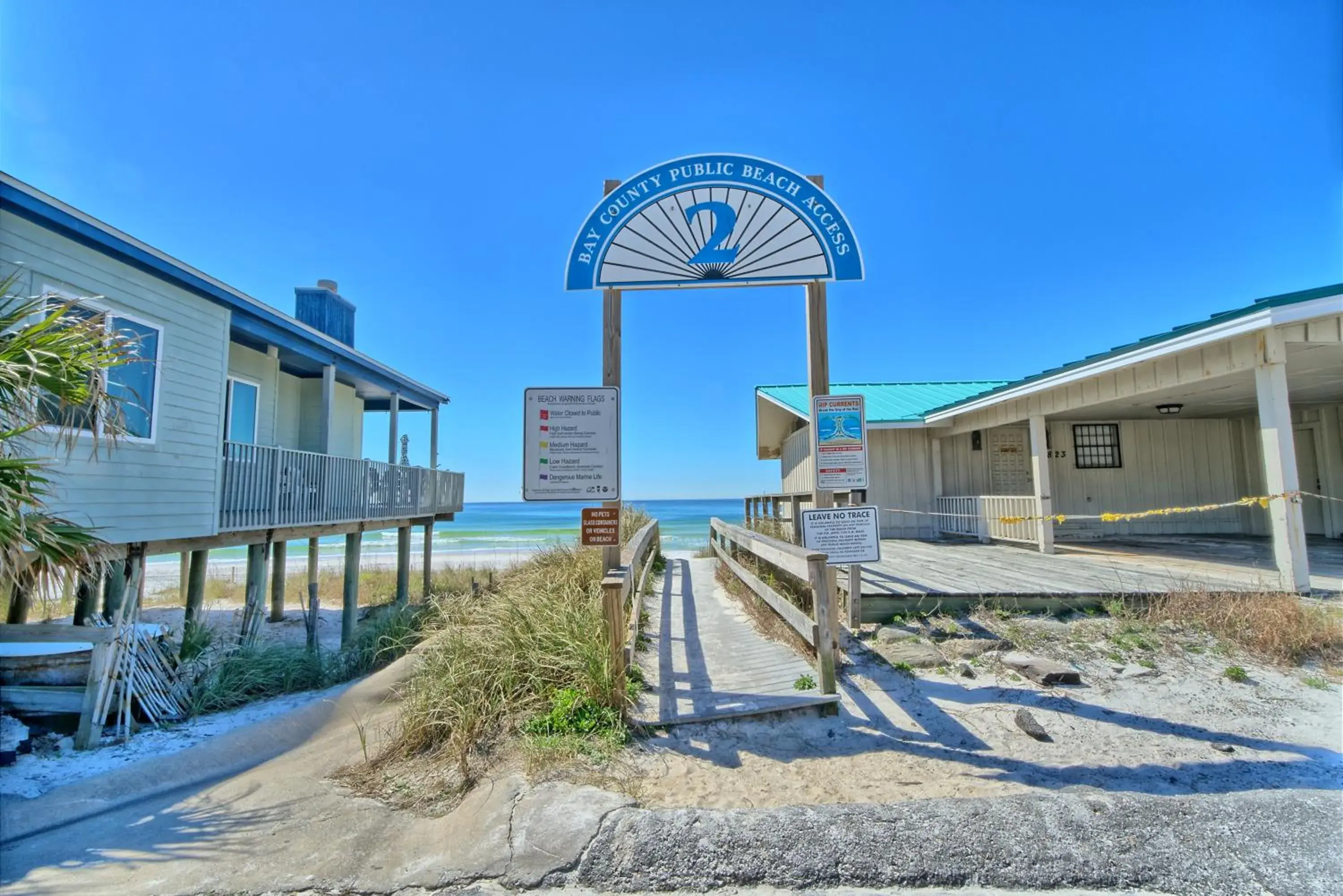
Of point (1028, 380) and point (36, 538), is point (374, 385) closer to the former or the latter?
point (36, 538)

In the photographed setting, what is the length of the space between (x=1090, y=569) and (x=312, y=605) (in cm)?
1197

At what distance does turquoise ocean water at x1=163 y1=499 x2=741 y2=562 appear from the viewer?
1387 inches

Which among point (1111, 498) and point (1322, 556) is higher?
point (1111, 498)

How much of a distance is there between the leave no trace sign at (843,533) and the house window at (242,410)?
994cm

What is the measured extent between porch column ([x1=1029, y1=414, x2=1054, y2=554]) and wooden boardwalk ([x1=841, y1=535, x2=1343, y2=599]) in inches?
8.7

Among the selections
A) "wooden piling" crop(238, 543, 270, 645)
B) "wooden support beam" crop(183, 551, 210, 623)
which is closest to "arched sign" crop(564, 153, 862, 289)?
"wooden piling" crop(238, 543, 270, 645)

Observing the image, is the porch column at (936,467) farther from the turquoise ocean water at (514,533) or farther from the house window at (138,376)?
the house window at (138,376)

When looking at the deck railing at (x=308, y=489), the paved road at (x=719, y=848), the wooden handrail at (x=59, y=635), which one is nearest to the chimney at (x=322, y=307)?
the deck railing at (x=308, y=489)

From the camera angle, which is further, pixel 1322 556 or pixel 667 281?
pixel 1322 556

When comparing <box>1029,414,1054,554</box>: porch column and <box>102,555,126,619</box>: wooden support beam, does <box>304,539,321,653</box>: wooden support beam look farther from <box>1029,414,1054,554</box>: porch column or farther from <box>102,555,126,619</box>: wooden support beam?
<box>1029,414,1054,554</box>: porch column

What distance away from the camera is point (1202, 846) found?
101 inches

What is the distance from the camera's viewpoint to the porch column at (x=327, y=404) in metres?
11.2

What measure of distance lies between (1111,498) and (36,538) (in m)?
15.4

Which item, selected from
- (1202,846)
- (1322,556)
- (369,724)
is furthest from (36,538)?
(1322,556)
